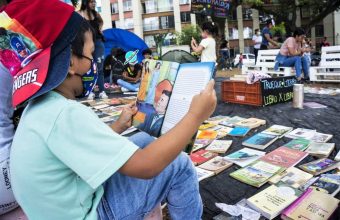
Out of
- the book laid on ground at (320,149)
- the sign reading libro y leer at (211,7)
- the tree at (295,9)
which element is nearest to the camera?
the book laid on ground at (320,149)

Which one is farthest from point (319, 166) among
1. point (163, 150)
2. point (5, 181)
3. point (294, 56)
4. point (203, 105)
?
point (294, 56)

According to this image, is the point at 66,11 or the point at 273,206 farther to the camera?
the point at 273,206

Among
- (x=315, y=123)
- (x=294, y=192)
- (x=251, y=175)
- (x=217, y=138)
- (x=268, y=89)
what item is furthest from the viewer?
(x=268, y=89)

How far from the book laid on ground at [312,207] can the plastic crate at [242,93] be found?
216 cm

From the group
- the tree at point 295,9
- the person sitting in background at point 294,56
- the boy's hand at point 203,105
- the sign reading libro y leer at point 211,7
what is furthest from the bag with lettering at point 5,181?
the tree at point 295,9

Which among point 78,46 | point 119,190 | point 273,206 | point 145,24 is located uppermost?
point 145,24

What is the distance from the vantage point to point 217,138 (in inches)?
101

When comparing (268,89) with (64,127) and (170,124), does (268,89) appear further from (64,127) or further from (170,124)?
(64,127)

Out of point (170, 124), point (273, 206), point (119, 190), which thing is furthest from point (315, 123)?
point (119, 190)

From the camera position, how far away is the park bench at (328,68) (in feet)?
17.7

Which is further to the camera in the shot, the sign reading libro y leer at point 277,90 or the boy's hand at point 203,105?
the sign reading libro y leer at point 277,90

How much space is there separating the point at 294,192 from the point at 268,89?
2154mm

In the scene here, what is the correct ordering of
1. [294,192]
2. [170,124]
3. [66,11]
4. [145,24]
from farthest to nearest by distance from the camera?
[145,24], [294,192], [170,124], [66,11]

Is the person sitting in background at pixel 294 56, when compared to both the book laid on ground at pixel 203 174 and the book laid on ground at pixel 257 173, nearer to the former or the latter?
the book laid on ground at pixel 257 173
